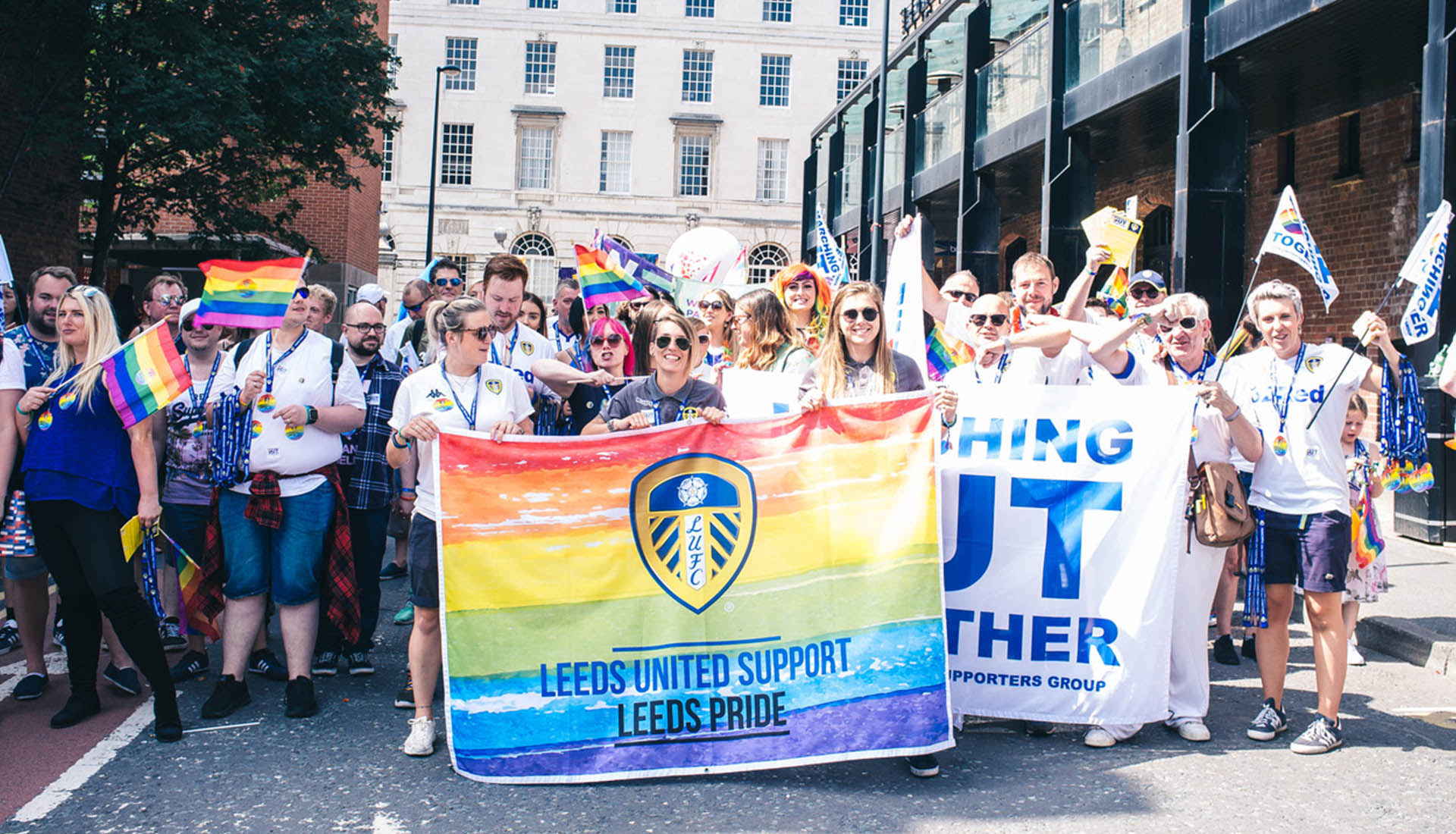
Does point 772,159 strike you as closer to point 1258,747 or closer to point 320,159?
point 320,159

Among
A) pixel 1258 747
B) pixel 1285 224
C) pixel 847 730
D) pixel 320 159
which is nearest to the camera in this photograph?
pixel 847 730

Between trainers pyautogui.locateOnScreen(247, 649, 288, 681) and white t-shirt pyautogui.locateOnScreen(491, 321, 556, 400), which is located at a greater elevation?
white t-shirt pyautogui.locateOnScreen(491, 321, 556, 400)

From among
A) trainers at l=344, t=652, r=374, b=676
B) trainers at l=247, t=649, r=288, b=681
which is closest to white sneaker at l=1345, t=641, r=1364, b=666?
trainers at l=344, t=652, r=374, b=676

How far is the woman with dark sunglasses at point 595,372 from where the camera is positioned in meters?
6.09

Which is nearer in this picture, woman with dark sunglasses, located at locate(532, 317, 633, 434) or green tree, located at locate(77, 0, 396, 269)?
woman with dark sunglasses, located at locate(532, 317, 633, 434)

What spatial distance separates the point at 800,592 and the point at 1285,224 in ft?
10.1

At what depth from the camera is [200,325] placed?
592cm

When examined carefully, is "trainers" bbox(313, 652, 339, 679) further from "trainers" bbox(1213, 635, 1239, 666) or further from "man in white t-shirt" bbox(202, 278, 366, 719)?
"trainers" bbox(1213, 635, 1239, 666)

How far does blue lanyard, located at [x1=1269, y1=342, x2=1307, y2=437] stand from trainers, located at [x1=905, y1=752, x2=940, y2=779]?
2.10 meters

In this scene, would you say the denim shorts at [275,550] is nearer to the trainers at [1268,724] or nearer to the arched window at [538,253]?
the trainers at [1268,724]

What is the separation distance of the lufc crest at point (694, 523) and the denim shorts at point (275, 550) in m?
1.83

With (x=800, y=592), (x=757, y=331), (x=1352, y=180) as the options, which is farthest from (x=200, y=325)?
(x=1352, y=180)

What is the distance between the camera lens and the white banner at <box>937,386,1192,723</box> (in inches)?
196

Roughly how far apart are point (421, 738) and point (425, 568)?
69 centimetres
